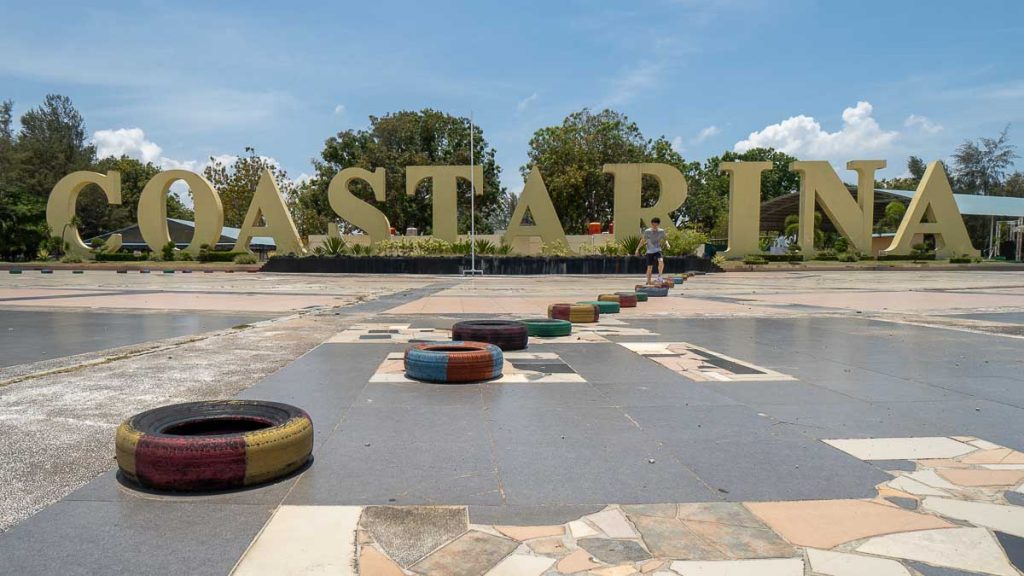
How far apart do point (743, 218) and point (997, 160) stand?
61.3m

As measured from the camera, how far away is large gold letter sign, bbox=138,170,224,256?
37438mm

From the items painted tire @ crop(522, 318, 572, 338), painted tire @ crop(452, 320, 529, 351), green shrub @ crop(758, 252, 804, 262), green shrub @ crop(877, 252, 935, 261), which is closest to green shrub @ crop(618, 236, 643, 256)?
green shrub @ crop(758, 252, 804, 262)

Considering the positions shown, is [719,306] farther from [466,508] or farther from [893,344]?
[466,508]

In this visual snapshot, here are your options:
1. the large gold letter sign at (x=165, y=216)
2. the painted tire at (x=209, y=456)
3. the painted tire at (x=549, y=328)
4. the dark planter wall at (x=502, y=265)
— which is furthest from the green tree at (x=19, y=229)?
the painted tire at (x=209, y=456)

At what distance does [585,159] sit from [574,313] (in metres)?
43.6

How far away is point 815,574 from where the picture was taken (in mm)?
2691

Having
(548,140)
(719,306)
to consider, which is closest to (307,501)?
(719,306)

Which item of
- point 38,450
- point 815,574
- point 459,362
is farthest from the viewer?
point 459,362

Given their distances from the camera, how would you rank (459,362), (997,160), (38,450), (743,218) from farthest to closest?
(997,160) → (743,218) → (459,362) → (38,450)

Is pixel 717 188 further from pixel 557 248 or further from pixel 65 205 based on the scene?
pixel 65 205

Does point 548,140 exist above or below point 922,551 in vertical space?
above

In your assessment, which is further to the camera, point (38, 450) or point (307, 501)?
point (38, 450)

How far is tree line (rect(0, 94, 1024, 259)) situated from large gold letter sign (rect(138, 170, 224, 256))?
9.24 m

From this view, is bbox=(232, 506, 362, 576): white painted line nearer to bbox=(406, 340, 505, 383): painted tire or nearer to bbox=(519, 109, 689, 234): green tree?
bbox=(406, 340, 505, 383): painted tire
